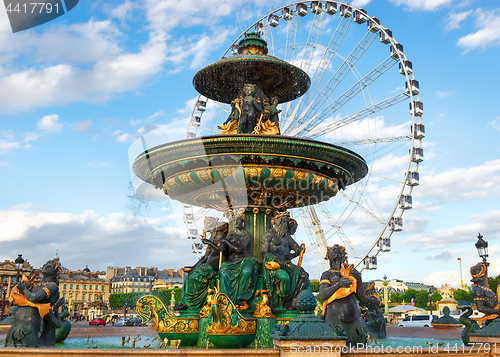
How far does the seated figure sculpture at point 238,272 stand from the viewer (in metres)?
6.90

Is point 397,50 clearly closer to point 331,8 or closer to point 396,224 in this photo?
point 331,8

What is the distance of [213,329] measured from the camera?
20.4 ft

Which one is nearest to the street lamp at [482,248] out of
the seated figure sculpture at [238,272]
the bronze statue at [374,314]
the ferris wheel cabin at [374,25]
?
the bronze statue at [374,314]

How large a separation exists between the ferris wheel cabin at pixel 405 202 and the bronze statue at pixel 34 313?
1519 centimetres

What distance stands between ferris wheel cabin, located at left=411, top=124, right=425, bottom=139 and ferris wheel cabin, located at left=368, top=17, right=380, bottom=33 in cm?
433

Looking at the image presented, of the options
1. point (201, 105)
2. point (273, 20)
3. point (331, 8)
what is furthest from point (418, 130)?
point (201, 105)

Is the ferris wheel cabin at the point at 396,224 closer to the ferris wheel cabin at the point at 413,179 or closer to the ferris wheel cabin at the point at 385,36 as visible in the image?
the ferris wheel cabin at the point at 413,179

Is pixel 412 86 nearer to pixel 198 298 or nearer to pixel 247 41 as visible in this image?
pixel 247 41

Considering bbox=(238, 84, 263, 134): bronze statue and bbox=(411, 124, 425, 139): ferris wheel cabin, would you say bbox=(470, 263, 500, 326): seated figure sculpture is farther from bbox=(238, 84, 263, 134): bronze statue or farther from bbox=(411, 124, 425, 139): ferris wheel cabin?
bbox=(411, 124, 425, 139): ferris wheel cabin

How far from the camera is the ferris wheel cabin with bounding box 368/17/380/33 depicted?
2019 cm

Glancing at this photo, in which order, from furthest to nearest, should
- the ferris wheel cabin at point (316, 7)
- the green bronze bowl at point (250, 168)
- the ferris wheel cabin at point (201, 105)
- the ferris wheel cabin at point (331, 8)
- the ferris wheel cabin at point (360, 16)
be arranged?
1. the ferris wheel cabin at point (201, 105)
2. the ferris wheel cabin at point (316, 7)
3. the ferris wheel cabin at point (331, 8)
4. the ferris wheel cabin at point (360, 16)
5. the green bronze bowl at point (250, 168)

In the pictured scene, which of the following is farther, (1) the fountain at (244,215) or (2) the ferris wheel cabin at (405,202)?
(2) the ferris wheel cabin at (405,202)

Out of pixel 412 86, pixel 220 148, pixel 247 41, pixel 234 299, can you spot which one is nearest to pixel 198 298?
pixel 234 299

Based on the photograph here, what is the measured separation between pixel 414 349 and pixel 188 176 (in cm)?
420
